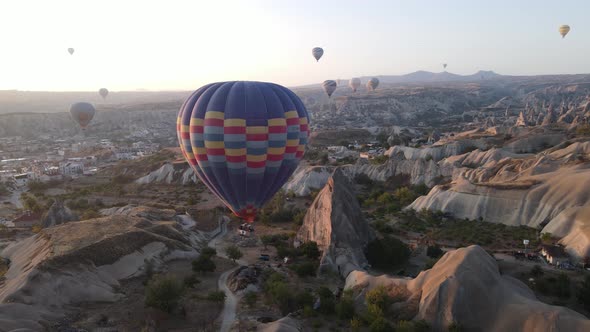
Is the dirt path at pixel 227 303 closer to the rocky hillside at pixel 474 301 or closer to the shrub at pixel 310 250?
the shrub at pixel 310 250

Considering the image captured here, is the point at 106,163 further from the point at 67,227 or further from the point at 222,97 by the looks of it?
the point at 222,97

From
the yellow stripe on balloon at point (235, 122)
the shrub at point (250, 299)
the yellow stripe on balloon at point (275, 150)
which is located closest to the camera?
the shrub at point (250, 299)

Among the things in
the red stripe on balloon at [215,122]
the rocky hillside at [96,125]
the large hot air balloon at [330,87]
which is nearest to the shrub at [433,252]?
the red stripe on balloon at [215,122]

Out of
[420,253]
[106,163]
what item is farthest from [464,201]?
[106,163]

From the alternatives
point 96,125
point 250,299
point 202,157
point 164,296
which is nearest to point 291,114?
point 202,157

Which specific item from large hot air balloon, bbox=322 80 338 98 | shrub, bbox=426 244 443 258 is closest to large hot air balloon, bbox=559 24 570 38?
large hot air balloon, bbox=322 80 338 98

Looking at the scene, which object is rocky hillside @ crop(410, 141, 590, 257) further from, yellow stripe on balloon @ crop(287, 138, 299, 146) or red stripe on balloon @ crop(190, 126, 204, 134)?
red stripe on balloon @ crop(190, 126, 204, 134)
